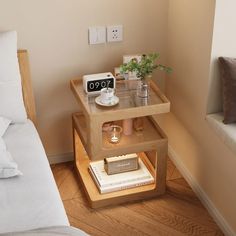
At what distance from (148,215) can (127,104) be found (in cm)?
59

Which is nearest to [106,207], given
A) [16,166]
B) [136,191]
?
[136,191]

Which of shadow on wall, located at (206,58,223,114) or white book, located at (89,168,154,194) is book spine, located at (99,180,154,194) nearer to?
white book, located at (89,168,154,194)

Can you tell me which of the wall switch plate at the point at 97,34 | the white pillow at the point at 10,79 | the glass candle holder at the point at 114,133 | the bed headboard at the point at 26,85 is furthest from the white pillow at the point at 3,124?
the wall switch plate at the point at 97,34

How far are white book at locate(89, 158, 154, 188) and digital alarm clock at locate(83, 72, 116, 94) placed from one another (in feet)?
1.46

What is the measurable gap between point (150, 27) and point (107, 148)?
749 millimetres

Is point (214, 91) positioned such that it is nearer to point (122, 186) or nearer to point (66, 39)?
→ point (122, 186)

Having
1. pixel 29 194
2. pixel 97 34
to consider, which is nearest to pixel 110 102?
pixel 97 34

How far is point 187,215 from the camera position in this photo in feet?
8.07

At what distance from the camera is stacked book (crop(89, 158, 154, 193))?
2.53 meters

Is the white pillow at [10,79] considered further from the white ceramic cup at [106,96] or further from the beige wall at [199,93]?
the beige wall at [199,93]

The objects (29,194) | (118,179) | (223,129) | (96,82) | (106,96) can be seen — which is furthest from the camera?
(118,179)

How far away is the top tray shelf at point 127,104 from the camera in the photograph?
2305 mm

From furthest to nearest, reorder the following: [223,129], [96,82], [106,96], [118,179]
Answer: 1. [118,179]
2. [96,82]
3. [106,96]
4. [223,129]

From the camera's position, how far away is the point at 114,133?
2523mm
